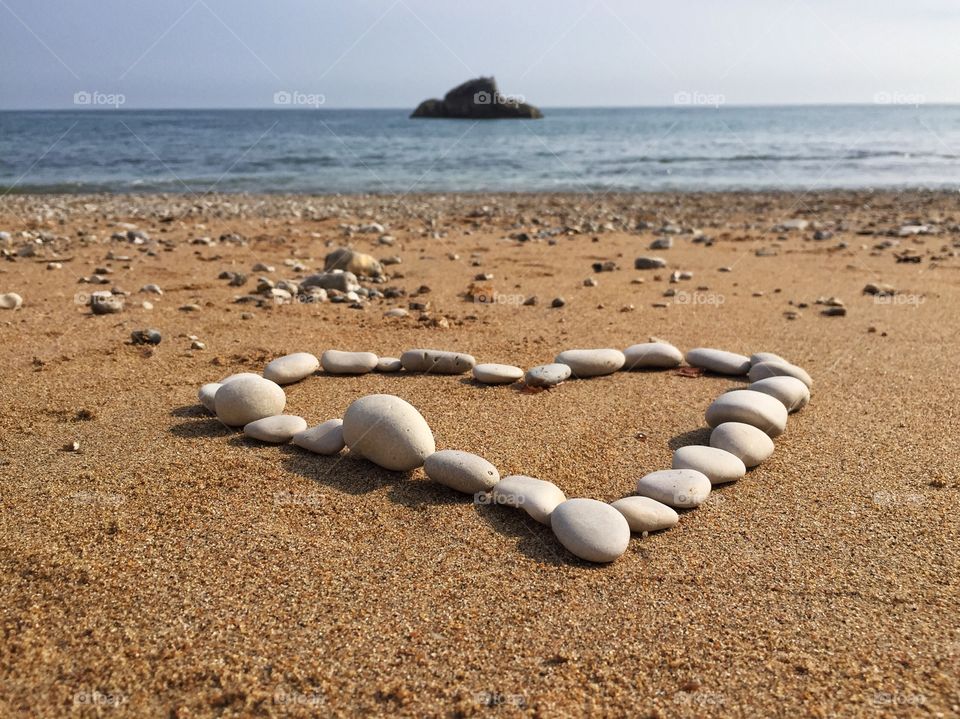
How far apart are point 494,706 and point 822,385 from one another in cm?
282

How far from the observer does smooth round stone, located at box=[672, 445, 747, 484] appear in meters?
2.81

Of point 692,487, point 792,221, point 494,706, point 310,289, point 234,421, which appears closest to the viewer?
point 494,706

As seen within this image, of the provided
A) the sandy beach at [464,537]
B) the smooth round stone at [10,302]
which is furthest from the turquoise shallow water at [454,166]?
the sandy beach at [464,537]

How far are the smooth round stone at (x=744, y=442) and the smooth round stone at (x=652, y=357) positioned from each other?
0.98 metres

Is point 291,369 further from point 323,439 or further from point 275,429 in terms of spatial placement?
point 323,439

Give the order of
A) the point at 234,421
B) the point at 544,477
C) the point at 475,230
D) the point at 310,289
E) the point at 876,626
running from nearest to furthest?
the point at 876,626 < the point at 544,477 < the point at 234,421 < the point at 310,289 < the point at 475,230

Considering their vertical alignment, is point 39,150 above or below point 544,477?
above

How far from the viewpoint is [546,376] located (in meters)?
3.77

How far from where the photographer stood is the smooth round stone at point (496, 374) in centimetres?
380

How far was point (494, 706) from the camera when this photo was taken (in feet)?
5.78

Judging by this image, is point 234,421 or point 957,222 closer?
point 234,421

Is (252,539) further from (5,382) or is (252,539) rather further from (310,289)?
(310,289)

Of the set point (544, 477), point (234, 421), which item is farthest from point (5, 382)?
point (544, 477)

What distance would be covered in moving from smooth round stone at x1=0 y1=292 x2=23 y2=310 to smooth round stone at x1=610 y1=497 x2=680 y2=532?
177 inches
